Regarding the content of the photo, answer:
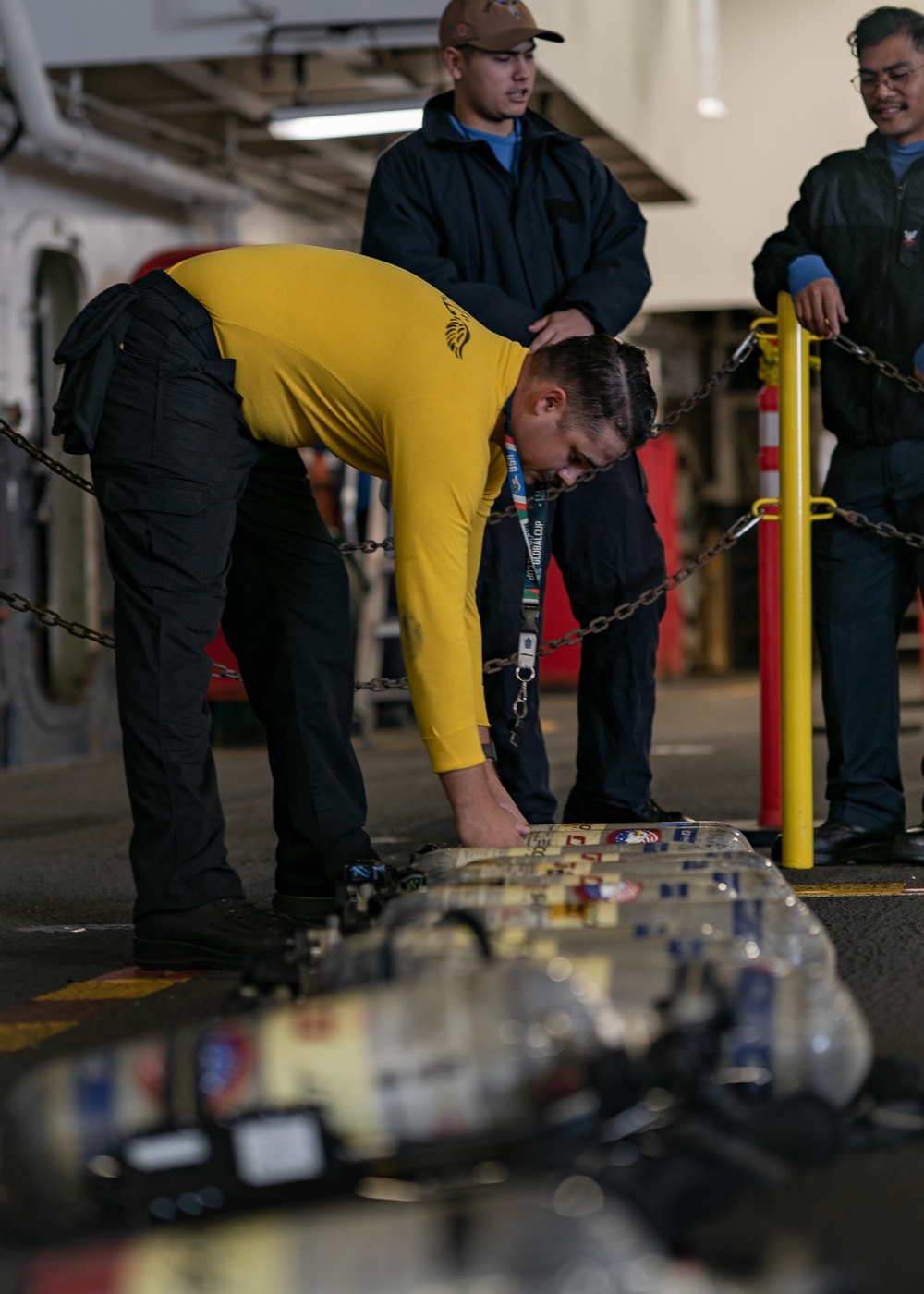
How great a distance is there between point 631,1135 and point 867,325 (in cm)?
283

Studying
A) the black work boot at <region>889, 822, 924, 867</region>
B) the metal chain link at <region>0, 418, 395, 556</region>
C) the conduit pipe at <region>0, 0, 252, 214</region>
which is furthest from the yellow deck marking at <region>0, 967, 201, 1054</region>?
the conduit pipe at <region>0, 0, 252, 214</region>

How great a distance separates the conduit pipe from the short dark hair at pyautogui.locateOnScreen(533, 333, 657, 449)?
571 centimetres

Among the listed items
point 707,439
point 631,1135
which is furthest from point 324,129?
point 707,439

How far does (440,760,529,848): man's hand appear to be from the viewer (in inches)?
105

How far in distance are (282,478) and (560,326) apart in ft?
3.10

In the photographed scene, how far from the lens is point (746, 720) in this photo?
30.7 feet

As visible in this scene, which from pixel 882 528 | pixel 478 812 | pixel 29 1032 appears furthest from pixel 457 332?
pixel 882 528

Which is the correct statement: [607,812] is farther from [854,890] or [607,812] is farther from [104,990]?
[104,990]

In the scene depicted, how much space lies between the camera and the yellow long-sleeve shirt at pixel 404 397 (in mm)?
2600

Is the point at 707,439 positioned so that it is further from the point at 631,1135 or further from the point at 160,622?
the point at 631,1135

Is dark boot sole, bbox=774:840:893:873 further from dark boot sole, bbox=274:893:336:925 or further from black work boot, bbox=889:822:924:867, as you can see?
dark boot sole, bbox=274:893:336:925

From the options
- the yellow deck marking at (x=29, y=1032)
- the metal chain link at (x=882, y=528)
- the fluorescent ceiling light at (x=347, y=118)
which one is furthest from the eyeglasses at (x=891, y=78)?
the fluorescent ceiling light at (x=347, y=118)

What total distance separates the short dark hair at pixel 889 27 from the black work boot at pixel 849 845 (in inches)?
77.3

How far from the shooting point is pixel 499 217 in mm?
4031
